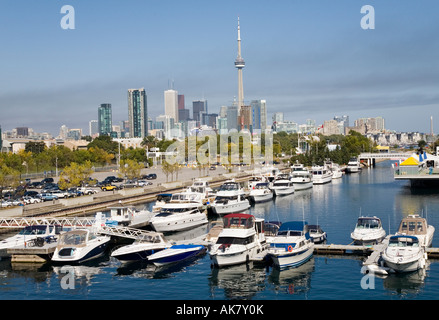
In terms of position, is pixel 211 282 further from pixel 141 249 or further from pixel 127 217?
pixel 127 217

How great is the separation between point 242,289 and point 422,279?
9.51 m

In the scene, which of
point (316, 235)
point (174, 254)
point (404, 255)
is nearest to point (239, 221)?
point (174, 254)

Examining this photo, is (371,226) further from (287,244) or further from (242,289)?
(242,289)

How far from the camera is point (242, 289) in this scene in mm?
26109

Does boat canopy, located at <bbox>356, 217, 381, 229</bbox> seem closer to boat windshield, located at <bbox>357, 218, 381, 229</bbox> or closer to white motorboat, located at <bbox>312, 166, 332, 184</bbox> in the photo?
boat windshield, located at <bbox>357, 218, 381, 229</bbox>

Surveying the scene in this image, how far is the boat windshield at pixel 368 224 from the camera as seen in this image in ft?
115

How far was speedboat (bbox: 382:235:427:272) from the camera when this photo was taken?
26641 millimetres

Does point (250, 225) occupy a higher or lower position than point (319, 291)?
higher

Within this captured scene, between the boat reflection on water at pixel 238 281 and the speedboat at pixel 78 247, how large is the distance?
8377 mm

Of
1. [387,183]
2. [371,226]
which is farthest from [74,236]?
[387,183]

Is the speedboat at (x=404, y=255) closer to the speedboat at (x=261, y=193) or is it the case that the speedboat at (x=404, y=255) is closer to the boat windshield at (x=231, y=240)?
the boat windshield at (x=231, y=240)

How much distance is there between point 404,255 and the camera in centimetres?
2689

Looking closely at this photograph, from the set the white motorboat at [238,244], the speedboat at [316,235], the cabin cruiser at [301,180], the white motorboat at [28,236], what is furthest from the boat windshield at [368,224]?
the cabin cruiser at [301,180]
